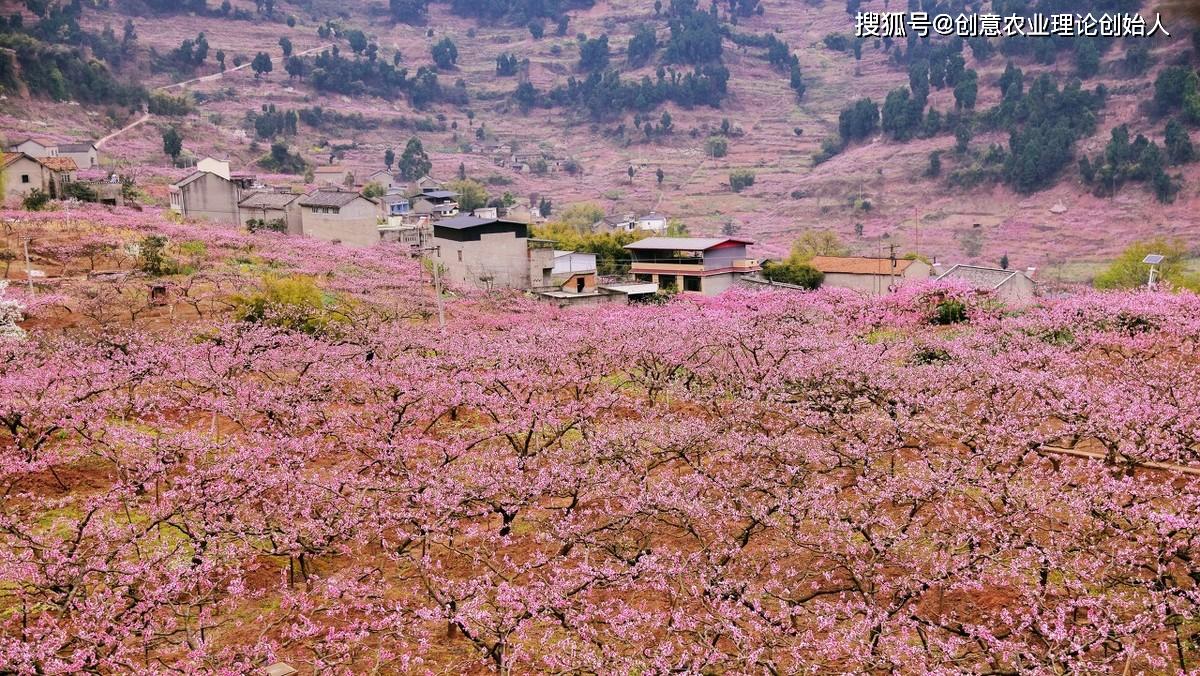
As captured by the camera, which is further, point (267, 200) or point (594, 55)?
point (594, 55)

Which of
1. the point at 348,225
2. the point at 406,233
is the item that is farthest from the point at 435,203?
the point at 348,225

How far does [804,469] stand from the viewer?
49.2 ft

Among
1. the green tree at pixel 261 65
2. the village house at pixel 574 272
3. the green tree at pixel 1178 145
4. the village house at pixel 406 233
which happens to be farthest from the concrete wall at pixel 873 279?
the green tree at pixel 261 65

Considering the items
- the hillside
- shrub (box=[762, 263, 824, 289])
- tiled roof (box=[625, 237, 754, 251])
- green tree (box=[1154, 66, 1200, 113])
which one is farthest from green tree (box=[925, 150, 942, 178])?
tiled roof (box=[625, 237, 754, 251])

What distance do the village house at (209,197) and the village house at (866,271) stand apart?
38.8 metres

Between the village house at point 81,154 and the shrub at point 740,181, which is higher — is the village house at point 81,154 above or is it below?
above

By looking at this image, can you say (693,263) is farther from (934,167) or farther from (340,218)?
(934,167)

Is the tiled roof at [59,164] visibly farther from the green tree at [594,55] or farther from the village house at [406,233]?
the green tree at [594,55]

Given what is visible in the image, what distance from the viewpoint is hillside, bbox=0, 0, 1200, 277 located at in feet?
319

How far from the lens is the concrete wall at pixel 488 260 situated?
4853 centimetres

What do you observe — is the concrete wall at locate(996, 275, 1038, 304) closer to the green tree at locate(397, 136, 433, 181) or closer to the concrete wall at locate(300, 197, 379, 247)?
the concrete wall at locate(300, 197, 379, 247)

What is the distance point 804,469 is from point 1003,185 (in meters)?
106

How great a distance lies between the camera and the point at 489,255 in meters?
49.0

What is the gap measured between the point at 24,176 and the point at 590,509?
55.5 meters
